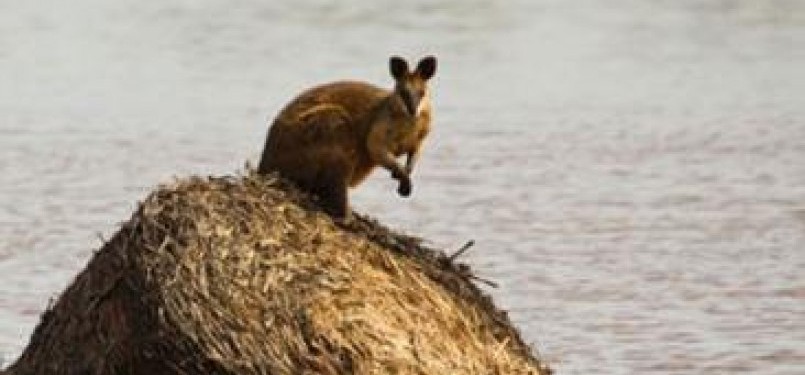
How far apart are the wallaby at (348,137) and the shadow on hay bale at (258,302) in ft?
0.38

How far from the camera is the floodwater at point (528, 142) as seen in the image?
45.6ft

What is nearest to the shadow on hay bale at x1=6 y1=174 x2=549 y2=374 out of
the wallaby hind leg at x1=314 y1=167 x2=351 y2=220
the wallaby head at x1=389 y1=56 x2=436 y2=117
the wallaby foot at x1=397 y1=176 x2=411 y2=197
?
the wallaby hind leg at x1=314 y1=167 x2=351 y2=220

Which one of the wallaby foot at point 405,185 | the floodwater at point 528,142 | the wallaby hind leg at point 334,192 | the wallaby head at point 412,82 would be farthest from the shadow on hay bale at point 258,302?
the floodwater at point 528,142

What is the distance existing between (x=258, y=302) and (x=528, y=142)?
12397mm

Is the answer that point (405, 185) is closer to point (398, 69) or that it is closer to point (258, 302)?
point (398, 69)

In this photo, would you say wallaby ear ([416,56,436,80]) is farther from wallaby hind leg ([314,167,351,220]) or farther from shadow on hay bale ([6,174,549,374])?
shadow on hay bale ([6,174,549,374])

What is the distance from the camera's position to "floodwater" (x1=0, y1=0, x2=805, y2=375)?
13.9m

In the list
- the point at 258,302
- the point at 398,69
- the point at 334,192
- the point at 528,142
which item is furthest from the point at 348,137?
the point at 528,142

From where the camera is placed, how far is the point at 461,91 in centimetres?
2475

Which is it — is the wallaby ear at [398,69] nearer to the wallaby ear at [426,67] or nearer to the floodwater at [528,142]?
the wallaby ear at [426,67]

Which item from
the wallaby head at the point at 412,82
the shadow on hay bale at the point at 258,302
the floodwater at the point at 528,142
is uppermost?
the wallaby head at the point at 412,82

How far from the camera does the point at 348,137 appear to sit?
916cm

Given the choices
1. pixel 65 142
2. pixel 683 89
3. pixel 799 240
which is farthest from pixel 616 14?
pixel 799 240

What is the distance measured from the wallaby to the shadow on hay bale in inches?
4.5
